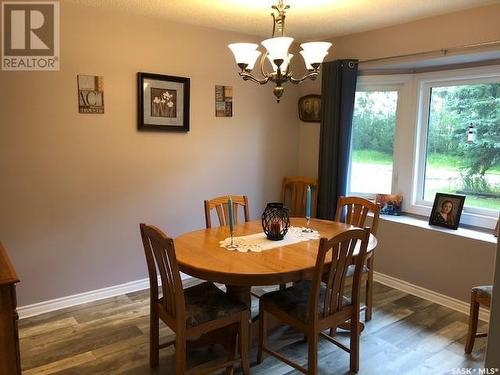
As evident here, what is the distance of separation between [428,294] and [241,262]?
80.0 inches

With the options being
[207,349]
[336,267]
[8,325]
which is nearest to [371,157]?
[336,267]

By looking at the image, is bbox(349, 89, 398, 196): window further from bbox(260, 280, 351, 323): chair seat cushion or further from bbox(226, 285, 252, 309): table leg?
bbox(226, 285, 252, 309): table leg

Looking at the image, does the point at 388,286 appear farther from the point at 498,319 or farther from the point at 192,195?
the point at 498,319

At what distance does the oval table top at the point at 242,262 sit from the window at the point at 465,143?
1.42 meters

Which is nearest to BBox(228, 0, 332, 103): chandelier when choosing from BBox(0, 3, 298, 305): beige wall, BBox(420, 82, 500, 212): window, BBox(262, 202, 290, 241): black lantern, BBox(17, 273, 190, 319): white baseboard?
BBox(262, 202, 290, 241): black lantern

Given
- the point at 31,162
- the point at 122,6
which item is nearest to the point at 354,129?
the point at 122,6

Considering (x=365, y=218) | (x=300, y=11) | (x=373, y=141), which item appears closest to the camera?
(x=300, y=11)

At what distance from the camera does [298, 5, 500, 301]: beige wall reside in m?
2.98

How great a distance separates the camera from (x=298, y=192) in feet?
13.8

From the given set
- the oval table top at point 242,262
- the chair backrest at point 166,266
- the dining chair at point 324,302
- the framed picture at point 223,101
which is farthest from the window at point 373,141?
the chair backrest at point 166,266

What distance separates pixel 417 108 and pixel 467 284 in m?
1.53

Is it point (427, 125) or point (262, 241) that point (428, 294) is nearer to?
point (427, 125)

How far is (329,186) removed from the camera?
388 cm

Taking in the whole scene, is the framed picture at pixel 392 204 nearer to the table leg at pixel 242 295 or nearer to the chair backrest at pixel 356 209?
the chair backrest at pixel 356 209
